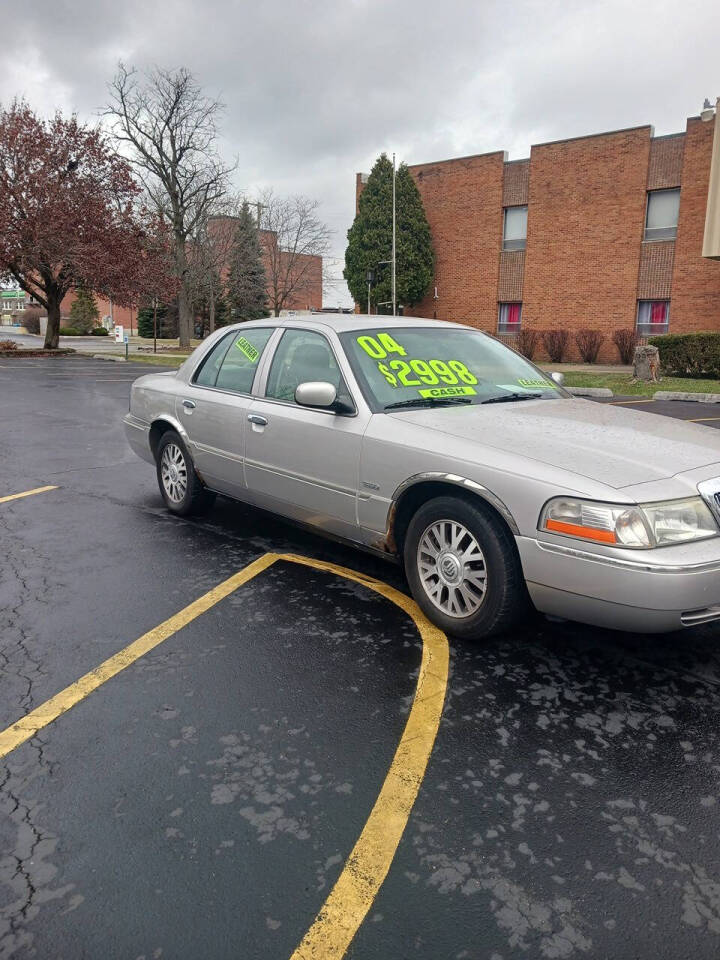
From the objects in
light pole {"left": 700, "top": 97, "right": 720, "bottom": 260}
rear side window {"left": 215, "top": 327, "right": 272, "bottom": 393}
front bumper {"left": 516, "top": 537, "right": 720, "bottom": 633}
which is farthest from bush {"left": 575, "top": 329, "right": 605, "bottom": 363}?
front bumper {"left": 516, "top": 537, "right": 720, "bottom": 633}

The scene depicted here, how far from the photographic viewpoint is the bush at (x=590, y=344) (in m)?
29.8

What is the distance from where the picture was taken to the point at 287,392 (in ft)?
15.9

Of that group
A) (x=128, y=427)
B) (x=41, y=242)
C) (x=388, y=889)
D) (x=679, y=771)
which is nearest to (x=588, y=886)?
(x=388, y=889)

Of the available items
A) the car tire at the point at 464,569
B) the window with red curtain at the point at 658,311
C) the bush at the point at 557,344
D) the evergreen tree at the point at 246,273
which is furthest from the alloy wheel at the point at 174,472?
the evergreen tree at the point at 246,273

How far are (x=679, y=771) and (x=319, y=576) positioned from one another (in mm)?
2476

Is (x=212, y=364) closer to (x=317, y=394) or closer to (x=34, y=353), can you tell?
(x=317, y=394)

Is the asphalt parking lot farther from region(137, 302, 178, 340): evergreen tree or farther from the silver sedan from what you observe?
region(137, 302, 178, 340): evergreen tree

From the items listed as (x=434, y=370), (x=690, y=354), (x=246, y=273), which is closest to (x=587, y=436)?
(x=434, y=370)

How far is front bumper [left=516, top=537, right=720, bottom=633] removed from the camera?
3.03 m

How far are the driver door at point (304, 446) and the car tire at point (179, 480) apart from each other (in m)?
0.87

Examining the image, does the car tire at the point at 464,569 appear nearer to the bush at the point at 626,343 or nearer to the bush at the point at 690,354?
the bush at the point at 690,354

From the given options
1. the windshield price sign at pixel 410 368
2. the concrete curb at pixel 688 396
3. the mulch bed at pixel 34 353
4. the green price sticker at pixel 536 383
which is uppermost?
the windshield price sign at pixel 410 368

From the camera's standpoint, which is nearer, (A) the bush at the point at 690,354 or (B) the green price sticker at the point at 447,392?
(B) the green price sticker at the point at 447,392

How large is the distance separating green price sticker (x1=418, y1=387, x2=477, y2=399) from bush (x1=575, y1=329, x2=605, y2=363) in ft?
88.8
